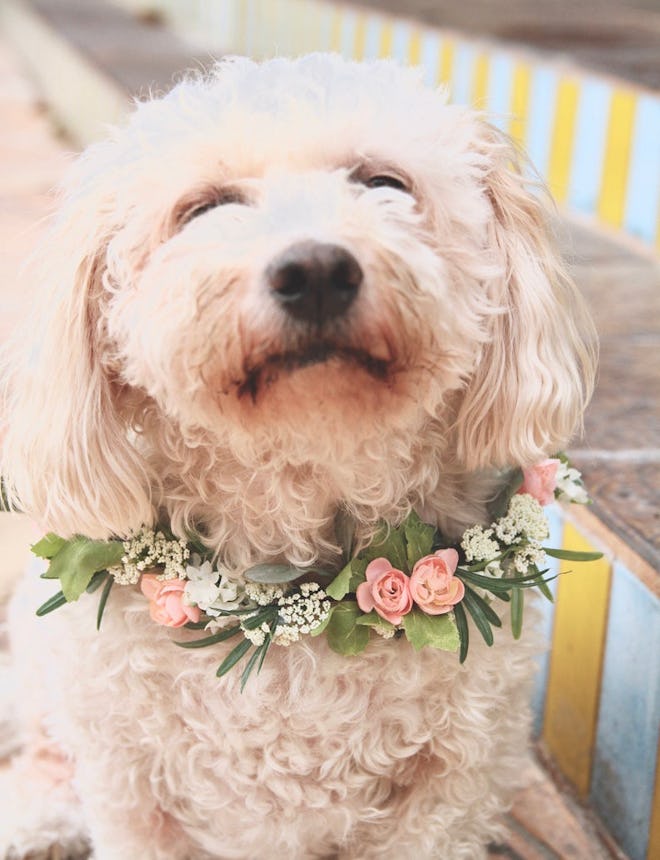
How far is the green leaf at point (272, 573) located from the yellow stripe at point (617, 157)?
2069mm

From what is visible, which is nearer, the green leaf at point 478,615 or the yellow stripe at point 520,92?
the green leaf at point 478,615

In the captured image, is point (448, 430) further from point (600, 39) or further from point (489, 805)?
point (600, 39)

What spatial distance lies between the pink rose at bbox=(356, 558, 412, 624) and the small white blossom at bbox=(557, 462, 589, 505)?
1.09 ft

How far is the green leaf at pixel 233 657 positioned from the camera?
142 centimetres

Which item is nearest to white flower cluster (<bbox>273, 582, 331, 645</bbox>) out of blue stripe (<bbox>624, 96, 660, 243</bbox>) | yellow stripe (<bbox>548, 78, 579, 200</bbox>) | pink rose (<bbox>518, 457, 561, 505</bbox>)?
pink rose (<bbox>518, 457, 561, 505</bbox>)

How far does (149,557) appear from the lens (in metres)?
1.46

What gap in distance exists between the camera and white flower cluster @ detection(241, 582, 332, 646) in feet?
4.62

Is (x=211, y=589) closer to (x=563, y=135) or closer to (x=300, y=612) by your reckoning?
(x=300, y=612)

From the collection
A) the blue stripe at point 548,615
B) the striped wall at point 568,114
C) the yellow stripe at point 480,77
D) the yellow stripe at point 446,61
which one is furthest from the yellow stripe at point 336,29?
the blue stripe at point 548,615

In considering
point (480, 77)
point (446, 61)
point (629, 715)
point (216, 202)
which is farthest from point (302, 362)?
point (446, 61)

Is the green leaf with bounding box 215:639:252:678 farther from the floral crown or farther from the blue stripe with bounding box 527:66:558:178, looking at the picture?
the blue stripe with bounding box 527:66:558:178

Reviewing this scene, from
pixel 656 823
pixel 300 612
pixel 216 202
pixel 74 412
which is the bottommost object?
pixel 656 823

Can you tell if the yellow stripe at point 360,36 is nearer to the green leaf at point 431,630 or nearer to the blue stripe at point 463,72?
the blue stripe at point 463,72

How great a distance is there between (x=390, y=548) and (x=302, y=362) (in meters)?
0.32
